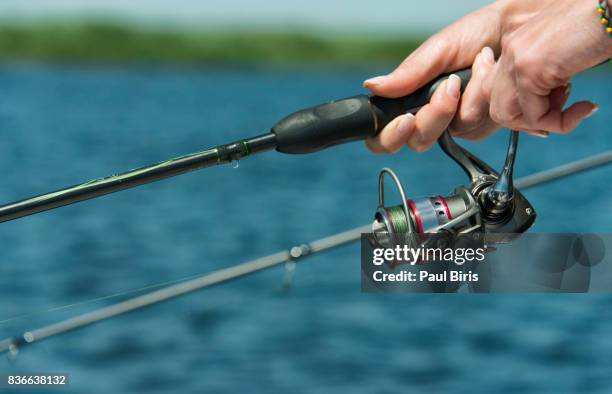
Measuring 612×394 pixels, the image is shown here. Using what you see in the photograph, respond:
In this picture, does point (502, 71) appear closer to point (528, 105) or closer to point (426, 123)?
point (528, 105)

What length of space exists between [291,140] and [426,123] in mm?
323

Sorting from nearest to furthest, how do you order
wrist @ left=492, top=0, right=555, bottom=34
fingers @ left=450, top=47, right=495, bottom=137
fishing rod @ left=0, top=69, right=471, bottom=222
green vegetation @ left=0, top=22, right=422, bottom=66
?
fishing rod @ left=0, top=69, right=471, bottom=222
fingers @ left=450, top=47, right=495, bottom=137
wrist @ left=492, top=0, right=555, bottom=34
green vegetation @ left=0, top=22, right=422, bottom=66

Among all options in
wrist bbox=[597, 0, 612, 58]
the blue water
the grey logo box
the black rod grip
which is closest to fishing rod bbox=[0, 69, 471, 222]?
the black rod grip

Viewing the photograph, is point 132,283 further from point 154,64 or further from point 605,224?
point 154,64

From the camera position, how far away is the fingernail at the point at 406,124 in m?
1.73

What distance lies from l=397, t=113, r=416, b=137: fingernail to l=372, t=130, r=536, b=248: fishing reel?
134 millimetres

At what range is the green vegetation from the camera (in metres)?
40.8

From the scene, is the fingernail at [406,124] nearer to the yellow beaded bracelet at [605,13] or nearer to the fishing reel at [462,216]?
the fishing reel at [462,216]

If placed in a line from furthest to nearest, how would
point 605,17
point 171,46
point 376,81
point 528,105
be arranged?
point 171,46, point 376,81, point 528,105, point 605,17

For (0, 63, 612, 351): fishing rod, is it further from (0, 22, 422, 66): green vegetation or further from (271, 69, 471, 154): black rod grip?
(0, 22, 422, 66): green vegetation

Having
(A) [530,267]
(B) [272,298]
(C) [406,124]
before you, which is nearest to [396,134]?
(C) [406,124]

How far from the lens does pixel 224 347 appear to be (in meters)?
6.07

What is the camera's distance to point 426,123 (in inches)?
68.7

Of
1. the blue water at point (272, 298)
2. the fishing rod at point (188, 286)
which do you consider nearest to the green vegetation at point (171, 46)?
the blue water at point (272, 298)
